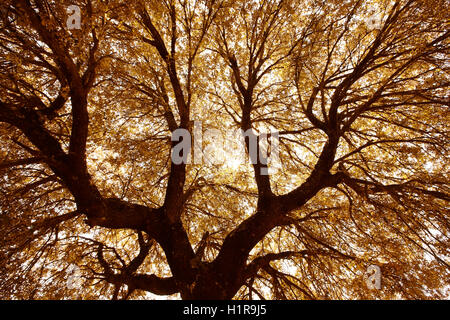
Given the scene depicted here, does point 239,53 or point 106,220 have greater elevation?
point 239,53

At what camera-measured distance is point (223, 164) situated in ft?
23.7

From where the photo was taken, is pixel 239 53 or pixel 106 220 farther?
pixel 239 53

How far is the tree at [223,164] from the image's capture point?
3.69 meters

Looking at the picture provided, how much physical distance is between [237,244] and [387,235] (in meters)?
3.62

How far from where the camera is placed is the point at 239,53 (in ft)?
21.4

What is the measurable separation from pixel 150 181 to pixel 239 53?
14.6ft

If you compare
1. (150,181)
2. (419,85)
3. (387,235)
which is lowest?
(387,235)

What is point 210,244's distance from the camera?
5.39m

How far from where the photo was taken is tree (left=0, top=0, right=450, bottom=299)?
3689mm
